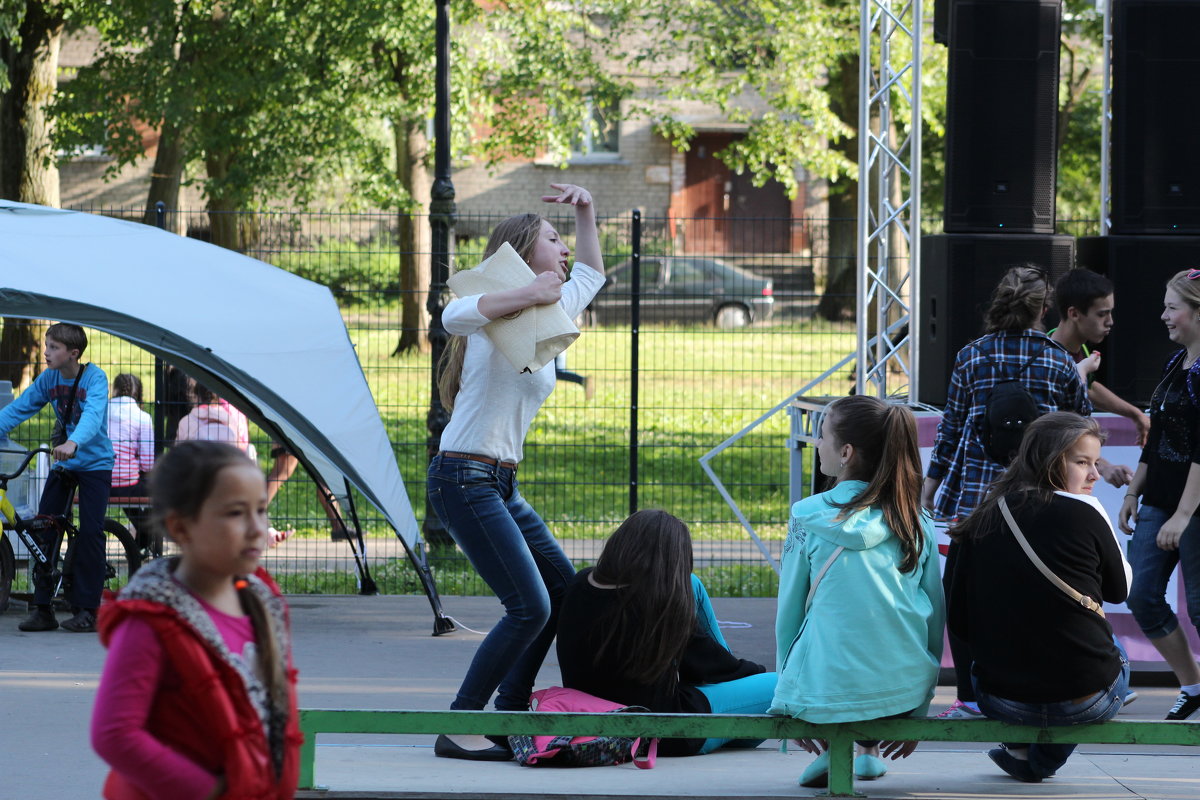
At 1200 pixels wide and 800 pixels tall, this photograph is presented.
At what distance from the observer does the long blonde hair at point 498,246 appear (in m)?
5.15

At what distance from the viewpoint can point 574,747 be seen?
5082 millimetres

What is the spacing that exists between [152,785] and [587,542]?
27.8ft

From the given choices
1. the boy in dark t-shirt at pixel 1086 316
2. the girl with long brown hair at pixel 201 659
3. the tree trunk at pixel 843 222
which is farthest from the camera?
the tree trunk at pixel 843 222

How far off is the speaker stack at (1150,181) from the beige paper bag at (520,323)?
11.5 feet

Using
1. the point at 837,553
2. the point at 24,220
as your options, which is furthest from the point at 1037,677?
the point at 24,220

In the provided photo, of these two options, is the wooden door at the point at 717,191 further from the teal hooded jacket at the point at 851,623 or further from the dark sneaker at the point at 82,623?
the teal hooded jacket at the point at 851,623

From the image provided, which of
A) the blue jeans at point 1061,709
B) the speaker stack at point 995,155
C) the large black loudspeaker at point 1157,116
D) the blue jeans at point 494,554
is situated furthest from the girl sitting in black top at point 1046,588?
the large black loudspeaker at point 1157,116

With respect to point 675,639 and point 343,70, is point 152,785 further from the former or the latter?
point 343,70

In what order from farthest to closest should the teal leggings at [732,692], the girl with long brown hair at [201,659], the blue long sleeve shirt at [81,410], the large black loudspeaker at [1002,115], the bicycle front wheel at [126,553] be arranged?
1. the bicycle front wheel at [126,553]
2. the blue long sleeve shirt at [81,410]
3. the large black loudspeaker at [1002,115]
4. the teal leggings at [732,692]
5. the girl with long brown hair at [201,659]

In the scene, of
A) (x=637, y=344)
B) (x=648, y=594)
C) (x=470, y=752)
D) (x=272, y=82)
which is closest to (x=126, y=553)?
(x=637, y=344)

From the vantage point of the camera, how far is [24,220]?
7707 millimetres

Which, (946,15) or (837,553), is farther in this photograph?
(946,15)

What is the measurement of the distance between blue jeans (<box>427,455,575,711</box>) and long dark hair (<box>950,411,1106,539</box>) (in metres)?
1.42

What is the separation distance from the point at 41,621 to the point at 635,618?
4092mm
